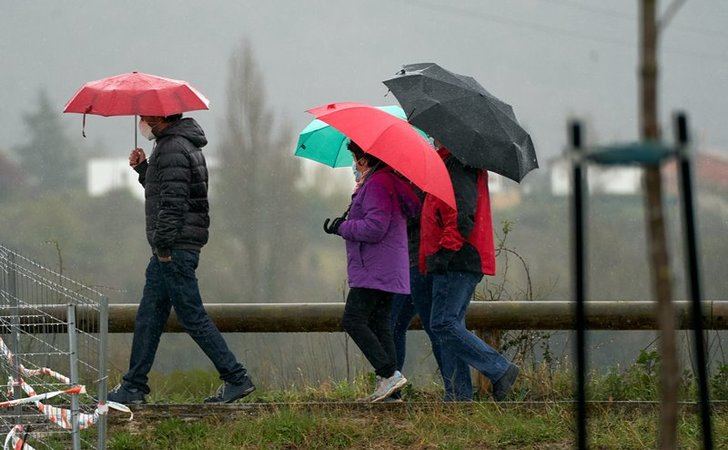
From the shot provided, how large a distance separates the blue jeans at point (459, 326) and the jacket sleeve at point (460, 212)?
0.55ft

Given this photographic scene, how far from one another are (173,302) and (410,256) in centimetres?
120

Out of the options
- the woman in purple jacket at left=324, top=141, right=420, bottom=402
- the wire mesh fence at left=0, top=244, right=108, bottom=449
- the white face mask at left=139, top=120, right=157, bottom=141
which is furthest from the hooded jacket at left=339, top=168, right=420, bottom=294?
the wire mesh fence at left=0, top=244, right=108, bottom=449

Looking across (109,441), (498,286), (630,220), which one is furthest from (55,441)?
(630,220)

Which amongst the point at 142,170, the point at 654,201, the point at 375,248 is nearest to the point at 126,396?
the point at 142,170

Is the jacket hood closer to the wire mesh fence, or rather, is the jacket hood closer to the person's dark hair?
the person's dark hair

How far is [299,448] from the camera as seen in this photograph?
5055mm

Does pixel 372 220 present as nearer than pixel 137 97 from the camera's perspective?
Yes

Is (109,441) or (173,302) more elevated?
(173,302)

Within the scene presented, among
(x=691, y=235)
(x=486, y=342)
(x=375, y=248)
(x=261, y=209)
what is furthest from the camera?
(x=261, y=209)

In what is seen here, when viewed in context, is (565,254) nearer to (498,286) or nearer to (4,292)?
(498,286)

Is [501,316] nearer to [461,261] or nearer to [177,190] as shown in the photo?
[461,261]

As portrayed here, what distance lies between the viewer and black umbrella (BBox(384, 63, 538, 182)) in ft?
18.3

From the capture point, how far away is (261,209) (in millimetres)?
22219

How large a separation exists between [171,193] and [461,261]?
1.39 m
